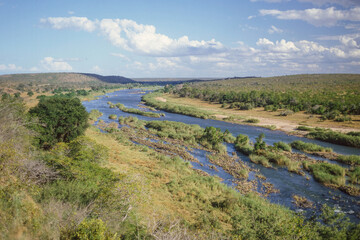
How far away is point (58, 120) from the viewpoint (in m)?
24.2

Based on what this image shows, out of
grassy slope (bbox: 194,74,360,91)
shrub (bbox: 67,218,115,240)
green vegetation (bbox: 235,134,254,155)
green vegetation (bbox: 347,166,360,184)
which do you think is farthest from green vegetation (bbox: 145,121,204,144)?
grassy slope (bbox: 194,74,360,91)

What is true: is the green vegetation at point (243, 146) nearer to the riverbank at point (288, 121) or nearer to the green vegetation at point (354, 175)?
the green vegetation at point (354, 175)

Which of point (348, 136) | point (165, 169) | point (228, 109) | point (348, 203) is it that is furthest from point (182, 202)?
point (228, 109)

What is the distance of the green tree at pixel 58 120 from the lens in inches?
878

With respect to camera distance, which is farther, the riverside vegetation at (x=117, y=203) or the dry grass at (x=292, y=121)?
the dry grass at (x=292, y=121)

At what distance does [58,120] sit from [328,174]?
28962 millimetres

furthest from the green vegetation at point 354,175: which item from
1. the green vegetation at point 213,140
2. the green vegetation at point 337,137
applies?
the green vegetation at point 213,140

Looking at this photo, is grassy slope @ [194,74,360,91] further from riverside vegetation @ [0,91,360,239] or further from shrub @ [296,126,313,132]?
riverside vegetation @ [0,91,360,239]

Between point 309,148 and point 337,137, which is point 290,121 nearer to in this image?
point 337,137

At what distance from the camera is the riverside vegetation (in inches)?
299

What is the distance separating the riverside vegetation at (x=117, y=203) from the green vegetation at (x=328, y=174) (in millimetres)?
6993

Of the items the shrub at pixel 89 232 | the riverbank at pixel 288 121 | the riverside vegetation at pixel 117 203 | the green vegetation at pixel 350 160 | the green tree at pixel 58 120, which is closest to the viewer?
the shrub at pixel 89 232

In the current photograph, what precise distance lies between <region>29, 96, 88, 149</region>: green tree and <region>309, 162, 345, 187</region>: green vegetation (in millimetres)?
26586

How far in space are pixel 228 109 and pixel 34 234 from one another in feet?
209
